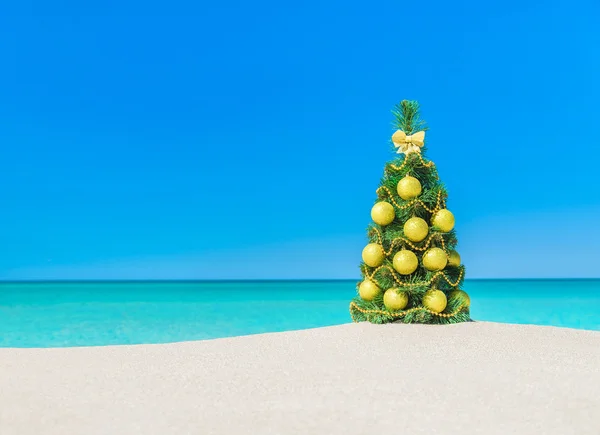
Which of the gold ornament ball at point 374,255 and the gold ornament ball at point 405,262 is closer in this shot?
the gold ornament ball at point 405,262

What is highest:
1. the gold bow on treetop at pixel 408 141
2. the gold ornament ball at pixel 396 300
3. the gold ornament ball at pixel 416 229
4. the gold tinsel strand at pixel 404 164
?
the gold bow on treetop at pixel 408 141

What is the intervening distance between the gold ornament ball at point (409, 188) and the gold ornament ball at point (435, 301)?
1.29 m

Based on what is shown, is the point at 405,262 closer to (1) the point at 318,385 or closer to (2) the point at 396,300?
→ (2) the point at 396,300

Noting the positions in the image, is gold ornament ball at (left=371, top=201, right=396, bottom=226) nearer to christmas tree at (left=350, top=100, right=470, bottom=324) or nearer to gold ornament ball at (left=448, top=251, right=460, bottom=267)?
christmas tree at (left=350, top=100, right=470, bottom=324)

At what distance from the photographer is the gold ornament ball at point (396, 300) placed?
24.4 ft

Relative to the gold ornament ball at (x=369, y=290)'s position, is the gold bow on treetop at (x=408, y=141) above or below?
above

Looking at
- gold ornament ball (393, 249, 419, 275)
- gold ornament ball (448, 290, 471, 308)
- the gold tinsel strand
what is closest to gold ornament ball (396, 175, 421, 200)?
the gold tinsel strand

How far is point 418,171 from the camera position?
7.88m

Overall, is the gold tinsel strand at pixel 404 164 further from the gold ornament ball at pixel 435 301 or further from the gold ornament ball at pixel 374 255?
the gold ornament ball at pixel 435 301

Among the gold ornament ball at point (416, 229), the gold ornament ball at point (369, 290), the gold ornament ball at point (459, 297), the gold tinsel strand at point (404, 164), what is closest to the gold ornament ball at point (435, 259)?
the gold ornament ball at point (416, 229)

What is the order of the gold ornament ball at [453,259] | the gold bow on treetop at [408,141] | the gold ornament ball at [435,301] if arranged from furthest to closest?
the gold bow on treetop at [408,141] < the gold ornament ball at [453,259] < the gold ornament ball at [435,301]

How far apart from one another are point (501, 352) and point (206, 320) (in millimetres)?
14168

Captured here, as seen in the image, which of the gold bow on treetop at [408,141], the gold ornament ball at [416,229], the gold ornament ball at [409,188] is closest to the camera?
the gold ornament ball at [416,229]

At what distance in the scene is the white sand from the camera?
3.85 metres
